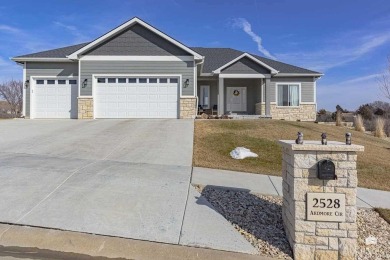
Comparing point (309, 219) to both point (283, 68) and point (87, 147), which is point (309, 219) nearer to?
point (87, 147)

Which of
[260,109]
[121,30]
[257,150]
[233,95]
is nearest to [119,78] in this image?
[121,30]

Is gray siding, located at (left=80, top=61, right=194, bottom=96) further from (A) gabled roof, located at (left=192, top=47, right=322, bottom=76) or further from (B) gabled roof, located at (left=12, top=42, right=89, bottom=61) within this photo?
(A) gabled roof, located at (left=192, top=47, right=322, bottom=76)

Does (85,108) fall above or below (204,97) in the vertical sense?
below

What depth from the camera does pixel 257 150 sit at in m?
10.7

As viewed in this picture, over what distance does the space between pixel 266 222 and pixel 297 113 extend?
19.9m

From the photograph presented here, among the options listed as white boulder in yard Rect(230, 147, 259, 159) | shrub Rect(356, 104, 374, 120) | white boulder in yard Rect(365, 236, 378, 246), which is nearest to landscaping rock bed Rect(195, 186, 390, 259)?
white boulder in yard Rect(365, 236, 378, 246)

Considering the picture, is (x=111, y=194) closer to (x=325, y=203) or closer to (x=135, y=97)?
(x=325, y=203)

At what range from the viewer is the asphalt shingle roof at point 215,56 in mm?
20250

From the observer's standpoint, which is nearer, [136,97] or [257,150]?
[257,150]

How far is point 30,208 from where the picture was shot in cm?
503

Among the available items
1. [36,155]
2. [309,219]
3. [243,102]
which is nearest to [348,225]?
[309,219]

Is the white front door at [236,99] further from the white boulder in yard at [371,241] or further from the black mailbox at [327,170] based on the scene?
the black mailbox at [327,170]

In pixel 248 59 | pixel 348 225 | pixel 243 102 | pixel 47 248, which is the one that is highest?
pixel 248 59

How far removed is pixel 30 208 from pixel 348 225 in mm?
4661
